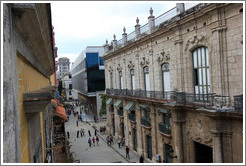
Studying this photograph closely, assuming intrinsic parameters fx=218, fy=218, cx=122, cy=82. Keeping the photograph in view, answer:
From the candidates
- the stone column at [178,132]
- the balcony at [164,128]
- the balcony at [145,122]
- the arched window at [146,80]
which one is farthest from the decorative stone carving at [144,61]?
the stone column at [178,132]

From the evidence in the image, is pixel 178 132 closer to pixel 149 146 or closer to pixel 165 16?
pixel 149 146

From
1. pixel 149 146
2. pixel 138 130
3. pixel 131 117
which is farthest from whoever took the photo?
pixel 131 117

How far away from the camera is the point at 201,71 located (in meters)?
12.8

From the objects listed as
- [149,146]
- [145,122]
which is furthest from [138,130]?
[145,122]

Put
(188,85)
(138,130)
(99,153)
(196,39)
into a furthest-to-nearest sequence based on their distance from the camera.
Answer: (99,153) < (138,130) < (188,85) < (196,39)

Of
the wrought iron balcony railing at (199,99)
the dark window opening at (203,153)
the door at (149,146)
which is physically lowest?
the door at (149,146)

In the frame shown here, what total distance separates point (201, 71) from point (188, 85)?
1.28 meters

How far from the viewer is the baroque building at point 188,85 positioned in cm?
1055

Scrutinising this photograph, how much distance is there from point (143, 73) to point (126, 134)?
295 inches

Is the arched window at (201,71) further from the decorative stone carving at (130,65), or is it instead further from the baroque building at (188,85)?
the decorative stone carving at (130,65)

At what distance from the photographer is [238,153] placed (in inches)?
408

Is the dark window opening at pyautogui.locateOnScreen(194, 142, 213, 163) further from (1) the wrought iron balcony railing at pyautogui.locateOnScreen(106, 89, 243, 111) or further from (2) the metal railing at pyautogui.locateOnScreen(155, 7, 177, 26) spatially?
(2) the metal railing at pyautogui.locateOnScreen(155, 7, 177, 26)

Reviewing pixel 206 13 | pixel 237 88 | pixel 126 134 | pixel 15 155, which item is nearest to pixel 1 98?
pixel 15 155

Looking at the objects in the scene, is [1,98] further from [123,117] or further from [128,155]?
[123,117]
